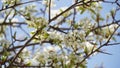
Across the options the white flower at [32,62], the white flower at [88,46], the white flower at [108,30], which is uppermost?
the white flower at [108,30]

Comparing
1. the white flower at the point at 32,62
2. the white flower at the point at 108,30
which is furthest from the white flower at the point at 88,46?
the white flower at the point at 32,62

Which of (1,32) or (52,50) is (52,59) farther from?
(1,32)

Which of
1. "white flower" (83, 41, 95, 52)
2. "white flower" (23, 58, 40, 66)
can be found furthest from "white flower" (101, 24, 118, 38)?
"white flower" (23, 58, 40, 66)

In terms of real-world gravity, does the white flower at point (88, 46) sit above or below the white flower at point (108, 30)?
below

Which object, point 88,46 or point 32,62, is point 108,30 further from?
point 32,62

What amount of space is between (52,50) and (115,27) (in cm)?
75

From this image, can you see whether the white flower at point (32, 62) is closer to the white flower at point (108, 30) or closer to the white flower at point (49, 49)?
the white flower at point (49, 49)

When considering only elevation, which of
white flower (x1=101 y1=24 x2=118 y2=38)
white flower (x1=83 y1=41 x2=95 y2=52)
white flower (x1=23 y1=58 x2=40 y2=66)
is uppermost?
white flower (x1=101 y1=24 x2=118 y2=38)

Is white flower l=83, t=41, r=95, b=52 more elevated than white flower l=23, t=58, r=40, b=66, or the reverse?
white flower l=83, t=41, r=95, b=52

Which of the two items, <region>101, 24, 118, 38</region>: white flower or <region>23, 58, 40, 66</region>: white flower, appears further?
<region>101, 24, 118, 38</region>: white flower

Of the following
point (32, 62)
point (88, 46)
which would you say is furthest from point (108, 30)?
point (32, 62)

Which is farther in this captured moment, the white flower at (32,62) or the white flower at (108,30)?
the white flower at (108,30)

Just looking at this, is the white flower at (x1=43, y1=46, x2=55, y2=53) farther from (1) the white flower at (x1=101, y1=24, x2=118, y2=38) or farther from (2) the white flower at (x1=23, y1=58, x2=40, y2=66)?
(1) the white flower at (x1=101, y1=24, x2=118, y2=38)

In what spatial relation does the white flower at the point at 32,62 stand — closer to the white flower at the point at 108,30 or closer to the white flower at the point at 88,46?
the white flower at the point at 88,46
